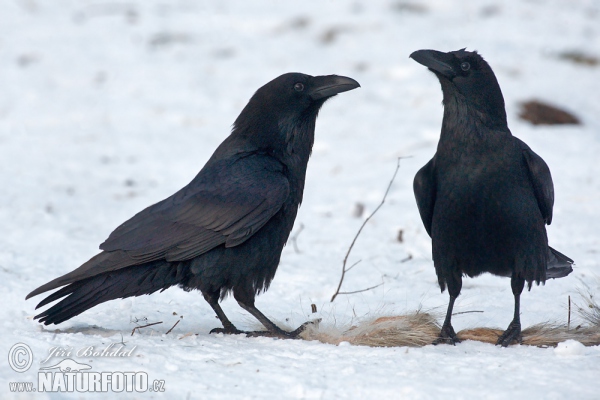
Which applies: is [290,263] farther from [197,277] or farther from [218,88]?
[218,88]

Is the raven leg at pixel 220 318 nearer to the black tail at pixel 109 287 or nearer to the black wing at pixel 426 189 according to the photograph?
the black tail at pixel 109 287

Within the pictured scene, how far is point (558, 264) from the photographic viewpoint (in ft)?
16.4

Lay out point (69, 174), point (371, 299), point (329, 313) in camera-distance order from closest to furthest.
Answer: point (329, 313) → point (371, 299) → point (69, 174)

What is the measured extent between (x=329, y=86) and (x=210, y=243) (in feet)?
4.58

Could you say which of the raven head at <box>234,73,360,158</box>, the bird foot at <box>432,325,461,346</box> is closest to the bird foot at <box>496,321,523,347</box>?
the bird foot at <box>432,325,461,346</box>

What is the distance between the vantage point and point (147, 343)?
408 centimetres

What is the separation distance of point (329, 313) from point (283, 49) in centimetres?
929

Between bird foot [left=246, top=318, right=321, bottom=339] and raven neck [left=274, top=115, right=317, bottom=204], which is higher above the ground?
raven neck [left=274, top=115, right=317, bottom=204]

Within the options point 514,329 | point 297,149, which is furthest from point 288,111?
point 514,329

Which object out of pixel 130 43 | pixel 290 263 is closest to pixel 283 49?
pixel 130 43

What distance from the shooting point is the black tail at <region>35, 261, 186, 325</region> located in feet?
14.1

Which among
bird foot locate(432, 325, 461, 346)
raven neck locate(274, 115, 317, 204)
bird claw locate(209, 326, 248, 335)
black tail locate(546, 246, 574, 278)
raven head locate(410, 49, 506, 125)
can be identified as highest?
raven head locate(410, 49, 506, 125)

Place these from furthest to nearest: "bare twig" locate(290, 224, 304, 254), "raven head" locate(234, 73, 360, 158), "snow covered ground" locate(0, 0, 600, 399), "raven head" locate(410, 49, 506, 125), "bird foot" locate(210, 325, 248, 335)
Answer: "bare twig" locate(290, 224, 304, 254) → "raven head" locate(234, 73, 360, 158) → "bird foot" locate(210, 325, 248, 335) → "raven head" locate(410, 49, 506, 125) → "snow covered ground" locate(0, 0, 600, 399)

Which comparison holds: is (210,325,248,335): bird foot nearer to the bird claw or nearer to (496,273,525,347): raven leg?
the bird claw
